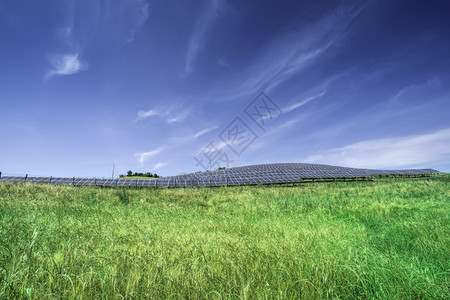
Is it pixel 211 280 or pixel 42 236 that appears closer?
pixel 211 280

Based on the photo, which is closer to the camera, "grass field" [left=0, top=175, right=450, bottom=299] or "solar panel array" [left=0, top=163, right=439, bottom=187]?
"grass field" [left=0, top=175, right=450, bottom=299]

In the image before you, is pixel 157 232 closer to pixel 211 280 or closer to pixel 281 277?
pixel 211 280

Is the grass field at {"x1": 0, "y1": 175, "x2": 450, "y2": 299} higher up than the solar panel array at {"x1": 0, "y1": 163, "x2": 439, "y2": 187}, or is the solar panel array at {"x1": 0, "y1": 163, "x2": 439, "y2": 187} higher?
the solar panel array at {"x1": 0, "y1": 163, "x2": 439, "y2": 187}

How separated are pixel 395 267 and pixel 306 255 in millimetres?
1024

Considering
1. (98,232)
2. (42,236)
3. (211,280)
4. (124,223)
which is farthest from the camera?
(124,223)

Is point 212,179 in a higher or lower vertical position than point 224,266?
higher

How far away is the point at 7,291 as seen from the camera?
1.99 meters

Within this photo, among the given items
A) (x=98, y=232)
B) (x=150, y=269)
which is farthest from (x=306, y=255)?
(x=98, y=232)

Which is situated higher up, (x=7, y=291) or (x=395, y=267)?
(x=7, y=291)

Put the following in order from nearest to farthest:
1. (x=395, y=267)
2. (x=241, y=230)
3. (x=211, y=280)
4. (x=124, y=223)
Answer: (x=211, y=280) < (x=395, y=267) < (x=241, y=230) < (x=124, y=223)

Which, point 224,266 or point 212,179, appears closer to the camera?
point 224,266

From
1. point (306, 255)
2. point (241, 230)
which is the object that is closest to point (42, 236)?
point (241, 230)

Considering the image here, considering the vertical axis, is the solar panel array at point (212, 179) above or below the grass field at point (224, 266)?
above

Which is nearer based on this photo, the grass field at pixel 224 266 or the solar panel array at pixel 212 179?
the grass field at pixel 224 266
